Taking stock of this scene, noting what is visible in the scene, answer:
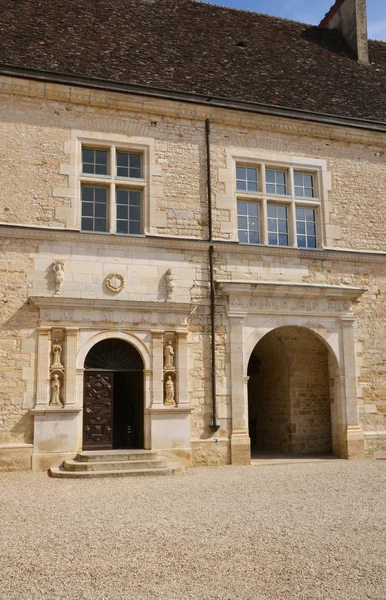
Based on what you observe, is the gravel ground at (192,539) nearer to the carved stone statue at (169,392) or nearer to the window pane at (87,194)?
the carved stone statue at (169,392)

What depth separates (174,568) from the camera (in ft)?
14.9

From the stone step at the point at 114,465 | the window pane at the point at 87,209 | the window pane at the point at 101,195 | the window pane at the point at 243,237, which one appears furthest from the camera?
the window pane at the point at 243,237

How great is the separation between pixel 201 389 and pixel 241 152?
4.60 meters

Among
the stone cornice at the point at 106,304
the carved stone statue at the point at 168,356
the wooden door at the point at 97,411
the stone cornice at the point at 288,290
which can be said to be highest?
the stone cornice at the point at 288,290

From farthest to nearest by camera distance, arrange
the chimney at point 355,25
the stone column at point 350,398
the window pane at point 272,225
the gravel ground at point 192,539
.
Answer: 1. the chimney at point 355,25
2. the window pane at point 272,225
3. the stone column at point 350,398
4. the gravel ground at point 192,539

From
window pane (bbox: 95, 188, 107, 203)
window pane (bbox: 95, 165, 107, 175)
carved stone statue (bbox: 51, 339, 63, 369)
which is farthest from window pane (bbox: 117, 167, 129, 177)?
carved stone statue (bbox: 51, 339, 63, 369)

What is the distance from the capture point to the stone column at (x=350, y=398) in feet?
37.9

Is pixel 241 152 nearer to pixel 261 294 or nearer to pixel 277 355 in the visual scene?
pixel 261 294

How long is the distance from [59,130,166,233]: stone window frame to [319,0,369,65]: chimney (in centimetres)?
700

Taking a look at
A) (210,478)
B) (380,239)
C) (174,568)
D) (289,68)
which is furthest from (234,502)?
(289,68)

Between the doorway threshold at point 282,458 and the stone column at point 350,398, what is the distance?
42 cm

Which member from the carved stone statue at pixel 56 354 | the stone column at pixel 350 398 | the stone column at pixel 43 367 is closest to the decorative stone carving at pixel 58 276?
the stone column at pixel 43 367

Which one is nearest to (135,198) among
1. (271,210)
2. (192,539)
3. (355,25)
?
(271,210)

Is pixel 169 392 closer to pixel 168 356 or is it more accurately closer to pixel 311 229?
pixel 168 356
